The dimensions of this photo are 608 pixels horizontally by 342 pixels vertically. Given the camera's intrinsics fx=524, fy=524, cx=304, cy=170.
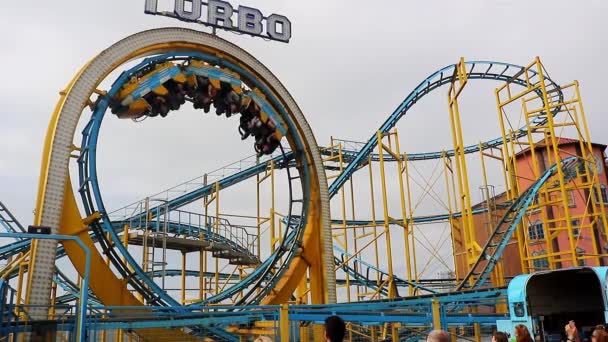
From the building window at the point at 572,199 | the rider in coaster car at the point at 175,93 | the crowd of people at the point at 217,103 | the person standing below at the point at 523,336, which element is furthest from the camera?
the building window at the point at 572,199

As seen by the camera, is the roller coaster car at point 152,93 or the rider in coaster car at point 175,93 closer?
the roller coaster car at point 152,93

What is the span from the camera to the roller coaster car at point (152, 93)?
855cm

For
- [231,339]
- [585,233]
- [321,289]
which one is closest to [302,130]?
[321,289]

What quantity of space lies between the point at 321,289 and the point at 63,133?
233 inches

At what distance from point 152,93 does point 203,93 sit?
113 cm

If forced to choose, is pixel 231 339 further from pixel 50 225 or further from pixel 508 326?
pixel 508 326

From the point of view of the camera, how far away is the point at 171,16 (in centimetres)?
999

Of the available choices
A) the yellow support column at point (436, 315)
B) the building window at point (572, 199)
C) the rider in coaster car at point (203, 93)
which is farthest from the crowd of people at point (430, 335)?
the building window at point (572, 199)

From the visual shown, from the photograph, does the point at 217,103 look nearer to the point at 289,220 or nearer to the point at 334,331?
the point at 289,220

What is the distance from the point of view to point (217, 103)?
10133 mm

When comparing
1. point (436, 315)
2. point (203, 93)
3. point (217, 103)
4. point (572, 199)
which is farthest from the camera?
point (572, 199)

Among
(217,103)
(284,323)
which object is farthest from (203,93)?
(284,323)

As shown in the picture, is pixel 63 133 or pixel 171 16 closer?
pixel 63 133

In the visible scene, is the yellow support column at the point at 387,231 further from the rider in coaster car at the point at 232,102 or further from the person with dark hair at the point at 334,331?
the person with dark hair at the point at 334,331
